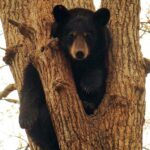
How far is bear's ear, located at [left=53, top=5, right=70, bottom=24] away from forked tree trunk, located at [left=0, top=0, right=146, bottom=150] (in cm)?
11

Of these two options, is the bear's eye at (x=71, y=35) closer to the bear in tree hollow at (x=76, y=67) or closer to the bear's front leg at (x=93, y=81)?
the bear in tree hollow at (x=76, y=67)

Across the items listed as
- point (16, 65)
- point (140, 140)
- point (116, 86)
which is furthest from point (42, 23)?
point (140, 140)

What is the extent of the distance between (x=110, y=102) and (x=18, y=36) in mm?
1498

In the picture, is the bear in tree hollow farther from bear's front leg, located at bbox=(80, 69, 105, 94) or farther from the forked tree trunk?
the forked tree trunk

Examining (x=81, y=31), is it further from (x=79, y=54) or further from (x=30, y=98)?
(x=30, y=98)

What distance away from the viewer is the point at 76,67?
16.6 feet

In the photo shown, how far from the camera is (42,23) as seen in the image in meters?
4.48

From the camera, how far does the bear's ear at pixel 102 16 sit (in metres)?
4.80

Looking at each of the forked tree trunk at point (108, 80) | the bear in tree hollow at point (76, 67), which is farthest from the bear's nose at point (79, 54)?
the forked tree trunk at point (108, 80)

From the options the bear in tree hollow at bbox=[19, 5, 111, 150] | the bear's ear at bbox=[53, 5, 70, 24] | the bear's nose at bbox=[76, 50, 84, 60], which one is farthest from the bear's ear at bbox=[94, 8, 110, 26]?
the bear's nose at bbox=[76, 50, 84, 60]

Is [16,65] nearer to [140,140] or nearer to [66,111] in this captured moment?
[66,111]

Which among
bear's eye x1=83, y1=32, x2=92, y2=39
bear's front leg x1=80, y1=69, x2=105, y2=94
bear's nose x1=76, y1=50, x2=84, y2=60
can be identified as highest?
bear's eye x1=83, y1=32, x2=92, y2=39

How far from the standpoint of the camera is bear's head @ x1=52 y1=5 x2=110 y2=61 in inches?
183

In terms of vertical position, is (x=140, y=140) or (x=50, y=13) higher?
(x=50, y=13)
